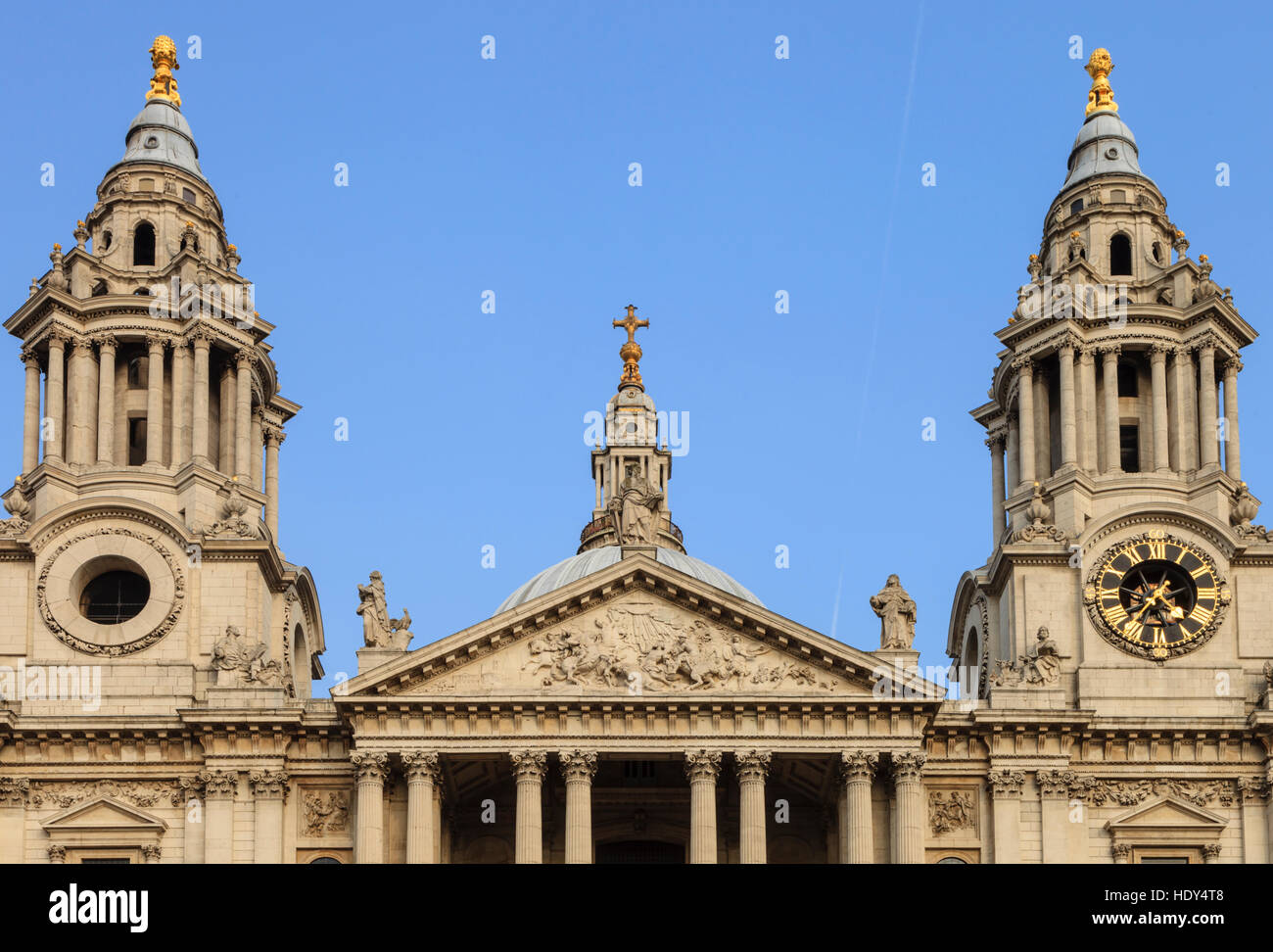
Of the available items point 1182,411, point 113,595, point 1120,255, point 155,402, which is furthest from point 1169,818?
point 155,402

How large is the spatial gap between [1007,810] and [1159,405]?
12.9 meters

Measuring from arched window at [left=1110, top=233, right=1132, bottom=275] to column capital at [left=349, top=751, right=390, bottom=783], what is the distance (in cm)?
2529

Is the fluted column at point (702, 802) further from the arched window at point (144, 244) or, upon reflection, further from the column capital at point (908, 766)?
the arched window at point (144, 244)

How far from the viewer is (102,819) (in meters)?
67.4

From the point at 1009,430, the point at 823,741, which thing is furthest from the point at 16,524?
the point at 1009,430

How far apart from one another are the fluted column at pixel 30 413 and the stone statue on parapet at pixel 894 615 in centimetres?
2244

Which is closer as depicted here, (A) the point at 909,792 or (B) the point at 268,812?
(A) the point at 909,792

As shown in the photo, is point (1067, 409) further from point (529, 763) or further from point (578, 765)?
point (529, 763)

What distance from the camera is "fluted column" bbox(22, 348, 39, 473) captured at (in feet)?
237

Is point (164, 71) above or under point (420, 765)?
above

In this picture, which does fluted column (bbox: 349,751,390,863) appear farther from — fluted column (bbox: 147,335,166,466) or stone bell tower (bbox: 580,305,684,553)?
stone bell tower (bbox: 580,305,684,553)

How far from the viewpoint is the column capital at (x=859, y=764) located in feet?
218
